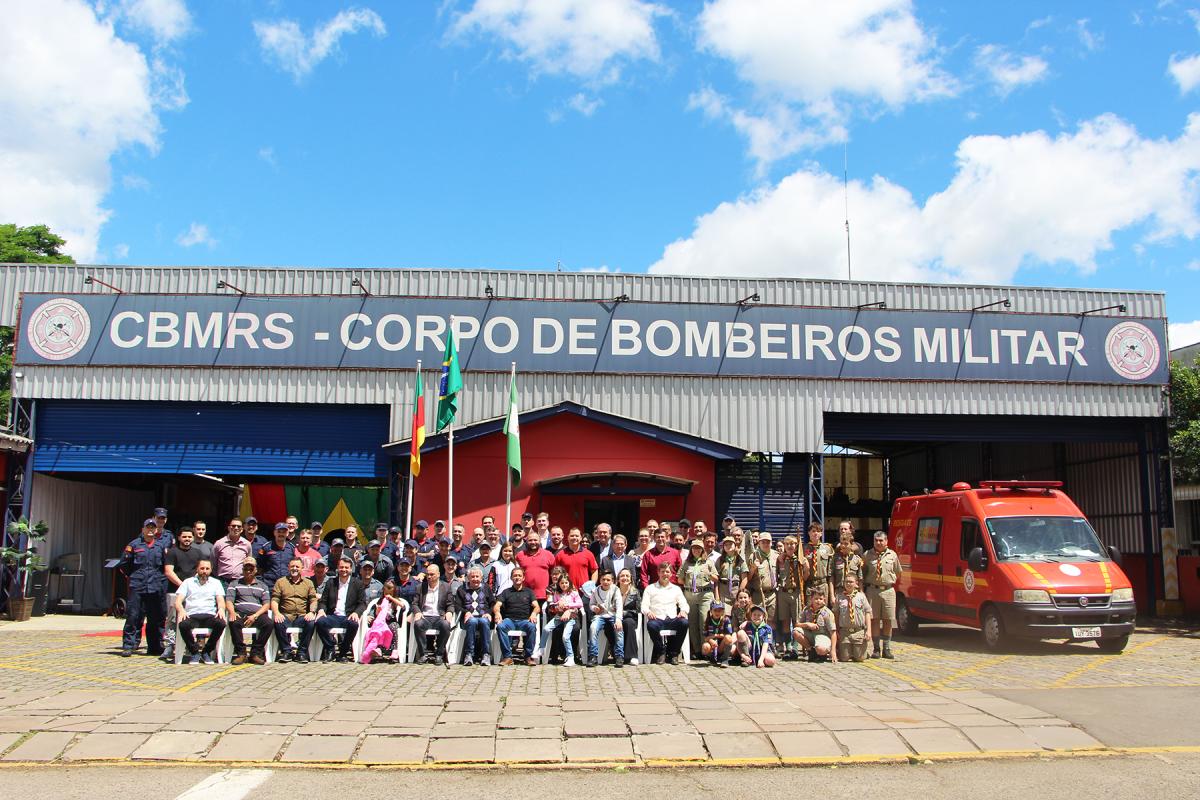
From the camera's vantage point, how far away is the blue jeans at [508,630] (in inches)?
451

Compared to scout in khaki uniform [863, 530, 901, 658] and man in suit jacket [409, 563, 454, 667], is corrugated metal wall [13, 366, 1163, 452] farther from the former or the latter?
man in suit jacket [409, 563, 454, 667]

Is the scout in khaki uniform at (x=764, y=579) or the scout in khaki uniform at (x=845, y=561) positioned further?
the scout in khaki uniform at (x=845, y=561)

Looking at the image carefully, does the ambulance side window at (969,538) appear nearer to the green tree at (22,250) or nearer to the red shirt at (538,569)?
the red shirt at (538,569)

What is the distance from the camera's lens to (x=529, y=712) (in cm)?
819

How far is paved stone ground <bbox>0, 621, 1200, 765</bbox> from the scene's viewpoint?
23.1 feet

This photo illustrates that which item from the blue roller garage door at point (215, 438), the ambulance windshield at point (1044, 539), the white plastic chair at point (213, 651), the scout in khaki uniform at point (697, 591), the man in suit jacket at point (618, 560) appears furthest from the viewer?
the blue roller garage door at point (215, 438)

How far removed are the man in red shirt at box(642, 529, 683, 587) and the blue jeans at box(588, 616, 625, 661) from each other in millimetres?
1086

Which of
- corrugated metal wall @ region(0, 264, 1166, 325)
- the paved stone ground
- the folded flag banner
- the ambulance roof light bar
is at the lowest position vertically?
the paved stone ground

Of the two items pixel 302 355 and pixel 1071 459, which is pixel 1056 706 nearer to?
pixel 302 355

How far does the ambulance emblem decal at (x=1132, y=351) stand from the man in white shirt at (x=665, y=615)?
13746 mm

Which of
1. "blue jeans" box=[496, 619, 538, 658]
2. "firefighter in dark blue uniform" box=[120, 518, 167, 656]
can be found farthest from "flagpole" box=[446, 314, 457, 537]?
"firefighter in dark blue uniform" box=[120, 518, 167, 656]

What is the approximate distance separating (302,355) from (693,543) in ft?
35.3

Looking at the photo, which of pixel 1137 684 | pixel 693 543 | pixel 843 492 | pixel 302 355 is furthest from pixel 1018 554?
pixel 843 492

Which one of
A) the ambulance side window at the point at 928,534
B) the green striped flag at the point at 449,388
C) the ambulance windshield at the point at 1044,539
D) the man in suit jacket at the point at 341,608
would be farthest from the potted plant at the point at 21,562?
the ambulance windshield at the point at 1044,539
